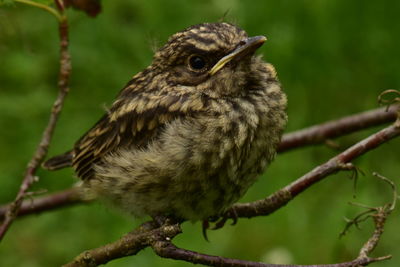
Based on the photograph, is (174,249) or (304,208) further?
(304,208)

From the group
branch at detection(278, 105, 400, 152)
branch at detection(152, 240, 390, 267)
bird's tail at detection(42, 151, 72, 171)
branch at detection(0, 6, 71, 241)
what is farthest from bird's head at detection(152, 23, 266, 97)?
bird's tail at detection(42, 151, 72, 171)

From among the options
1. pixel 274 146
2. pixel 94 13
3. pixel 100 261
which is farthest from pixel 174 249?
pixel 94 13

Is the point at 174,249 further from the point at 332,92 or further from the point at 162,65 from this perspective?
the point at 332,92

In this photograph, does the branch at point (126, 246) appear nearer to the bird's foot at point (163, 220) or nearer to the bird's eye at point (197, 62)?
the bird's foot at point (163, 220)

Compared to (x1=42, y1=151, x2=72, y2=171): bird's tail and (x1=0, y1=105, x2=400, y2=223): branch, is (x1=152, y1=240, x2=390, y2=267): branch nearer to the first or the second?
(x1=0, y1=105, x2=400, y2=223): branch

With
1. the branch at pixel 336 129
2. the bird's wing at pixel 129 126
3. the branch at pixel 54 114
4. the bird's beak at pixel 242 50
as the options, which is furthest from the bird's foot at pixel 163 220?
the branch at pixel 336 129

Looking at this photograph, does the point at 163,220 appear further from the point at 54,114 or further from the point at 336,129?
the point at 336,129

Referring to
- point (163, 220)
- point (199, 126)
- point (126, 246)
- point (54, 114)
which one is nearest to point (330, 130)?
point (199, 126)
